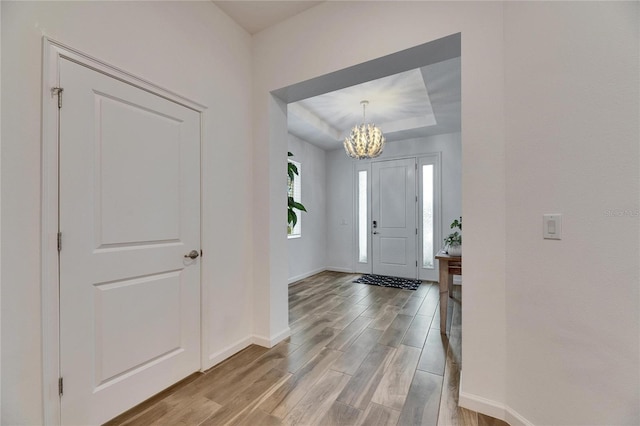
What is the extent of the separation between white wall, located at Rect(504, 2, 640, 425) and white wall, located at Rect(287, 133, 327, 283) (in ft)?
12.6

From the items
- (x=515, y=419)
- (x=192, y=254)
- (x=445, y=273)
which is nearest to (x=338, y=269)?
(x=445, y=273)

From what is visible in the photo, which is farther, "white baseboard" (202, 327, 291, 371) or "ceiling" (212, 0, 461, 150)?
"ceiling" (212, 0, 461, 150)

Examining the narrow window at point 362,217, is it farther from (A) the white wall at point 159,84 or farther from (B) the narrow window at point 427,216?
(A) the white wall at point 159,84

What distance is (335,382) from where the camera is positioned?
1.94 meters

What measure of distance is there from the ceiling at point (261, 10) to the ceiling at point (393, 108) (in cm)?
131

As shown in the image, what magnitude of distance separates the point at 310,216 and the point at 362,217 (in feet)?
3.74

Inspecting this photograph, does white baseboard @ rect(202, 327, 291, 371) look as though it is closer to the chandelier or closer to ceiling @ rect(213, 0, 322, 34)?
the chandelier

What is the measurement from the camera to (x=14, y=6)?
1.28m

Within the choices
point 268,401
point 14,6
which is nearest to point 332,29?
point 14,6

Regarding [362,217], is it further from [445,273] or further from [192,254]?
[192,254]

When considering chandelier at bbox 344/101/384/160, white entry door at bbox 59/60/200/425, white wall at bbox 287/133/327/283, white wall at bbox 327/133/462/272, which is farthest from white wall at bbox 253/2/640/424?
white wall at bbox 327/133/462/272

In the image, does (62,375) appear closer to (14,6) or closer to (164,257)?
(164,257)

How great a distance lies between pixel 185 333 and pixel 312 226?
3.78 metres

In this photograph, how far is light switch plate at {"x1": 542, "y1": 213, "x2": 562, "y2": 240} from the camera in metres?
1.32
